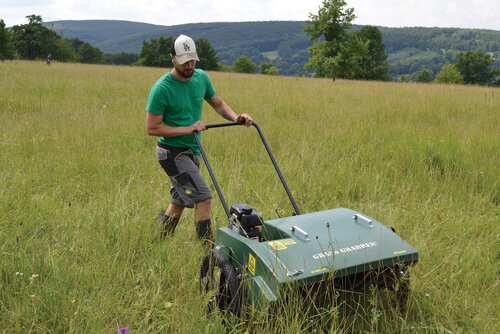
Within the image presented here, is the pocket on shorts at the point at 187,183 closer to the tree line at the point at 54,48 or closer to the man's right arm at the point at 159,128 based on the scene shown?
the man's right arm at the point at 159,128

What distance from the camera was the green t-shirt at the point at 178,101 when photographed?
2.73 metres

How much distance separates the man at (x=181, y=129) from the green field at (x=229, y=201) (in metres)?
0.26

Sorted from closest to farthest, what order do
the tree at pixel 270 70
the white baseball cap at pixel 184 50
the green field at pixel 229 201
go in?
the green field at pixel 229 201 < the white baseball cap at pixel 184 50 < the tree at pixel 270 70

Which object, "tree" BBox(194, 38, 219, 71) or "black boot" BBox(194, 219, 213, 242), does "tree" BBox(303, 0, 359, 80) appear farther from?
"tree" BBox(194, 38, 219, 71)

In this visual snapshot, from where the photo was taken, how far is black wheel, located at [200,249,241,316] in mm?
1921

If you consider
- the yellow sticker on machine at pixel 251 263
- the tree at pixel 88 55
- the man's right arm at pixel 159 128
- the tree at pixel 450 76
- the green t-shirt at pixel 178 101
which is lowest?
the yellow sticker on machine at pixel 251 263

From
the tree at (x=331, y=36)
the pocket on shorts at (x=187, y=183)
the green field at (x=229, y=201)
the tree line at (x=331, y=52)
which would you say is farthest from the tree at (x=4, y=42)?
the pocket on shorts at (x=187, y=183)

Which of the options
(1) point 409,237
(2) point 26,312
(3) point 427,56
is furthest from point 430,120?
(3) point 427,56

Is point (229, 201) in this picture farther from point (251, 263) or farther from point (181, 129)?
point (251, 263)

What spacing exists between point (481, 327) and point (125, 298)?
1897 millimetres

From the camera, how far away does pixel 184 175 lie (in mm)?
2861

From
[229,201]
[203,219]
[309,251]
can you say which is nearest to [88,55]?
[229,201]

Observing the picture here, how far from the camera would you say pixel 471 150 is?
439 cm

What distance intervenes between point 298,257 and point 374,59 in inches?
2221
